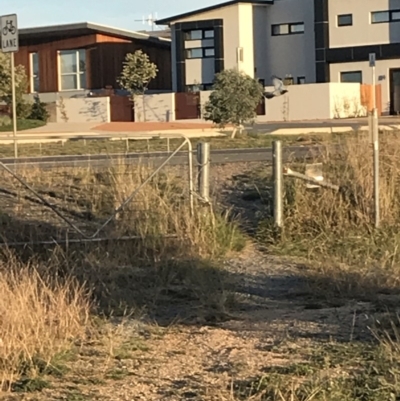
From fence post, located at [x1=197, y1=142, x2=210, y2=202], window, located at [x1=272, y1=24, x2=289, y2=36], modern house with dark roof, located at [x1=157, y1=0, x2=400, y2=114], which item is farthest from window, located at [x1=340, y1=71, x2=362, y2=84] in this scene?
fence post, located at [x1=197, y1=142, x2=210, y2=202]

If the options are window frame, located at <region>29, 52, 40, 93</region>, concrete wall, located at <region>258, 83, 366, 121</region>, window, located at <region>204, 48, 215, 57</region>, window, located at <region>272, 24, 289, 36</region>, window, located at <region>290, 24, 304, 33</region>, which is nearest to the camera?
concrete wall, located at <region>258, 83, 366, 121</region>

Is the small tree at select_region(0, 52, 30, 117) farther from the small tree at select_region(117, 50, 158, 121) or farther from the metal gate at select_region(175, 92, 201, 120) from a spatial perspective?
the metal gate at select_region(175, 92, 201, 120)

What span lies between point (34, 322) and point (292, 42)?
170ft

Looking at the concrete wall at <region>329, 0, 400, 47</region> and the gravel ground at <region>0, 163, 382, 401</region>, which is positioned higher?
the concrete wall at <region>329, 0, 400, 47</region>

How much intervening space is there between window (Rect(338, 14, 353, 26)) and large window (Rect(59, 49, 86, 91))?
15735 millimetres

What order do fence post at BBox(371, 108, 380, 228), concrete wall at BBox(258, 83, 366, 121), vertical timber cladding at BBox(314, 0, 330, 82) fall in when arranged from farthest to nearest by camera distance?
1. vertical timber cladding at BBox(314, 0, 330, 82)
2. concrete wall at BBox(258, 83, 366, 121)
3. fence post at BBox(371, 108, 380, 228)

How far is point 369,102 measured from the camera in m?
51.6

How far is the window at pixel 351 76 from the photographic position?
178 ft

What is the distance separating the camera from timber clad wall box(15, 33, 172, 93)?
5981 centimetres

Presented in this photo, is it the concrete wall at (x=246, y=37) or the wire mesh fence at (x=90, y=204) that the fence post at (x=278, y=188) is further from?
the concrete wall at (x=246, y=37)

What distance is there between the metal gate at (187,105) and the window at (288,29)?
309 inches

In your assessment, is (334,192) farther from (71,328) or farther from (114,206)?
(71,328)

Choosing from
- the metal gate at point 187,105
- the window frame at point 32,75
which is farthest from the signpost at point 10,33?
the window frame at point 32,75

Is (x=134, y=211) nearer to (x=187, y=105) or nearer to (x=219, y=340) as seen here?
(x=219, y=340)
